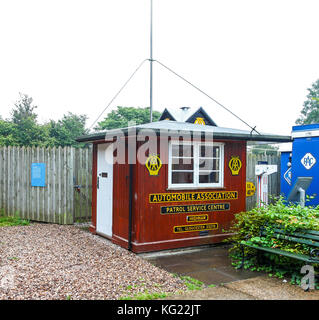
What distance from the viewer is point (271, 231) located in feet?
19.0

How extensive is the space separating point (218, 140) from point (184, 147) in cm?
86

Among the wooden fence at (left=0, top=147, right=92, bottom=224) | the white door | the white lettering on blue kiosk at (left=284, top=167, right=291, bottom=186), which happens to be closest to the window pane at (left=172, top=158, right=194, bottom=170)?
the white door

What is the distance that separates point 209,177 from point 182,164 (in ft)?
2.61

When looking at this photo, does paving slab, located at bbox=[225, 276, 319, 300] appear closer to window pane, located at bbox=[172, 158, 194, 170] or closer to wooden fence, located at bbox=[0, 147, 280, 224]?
window pane, located at bbox=[172, 158, 194, 170]

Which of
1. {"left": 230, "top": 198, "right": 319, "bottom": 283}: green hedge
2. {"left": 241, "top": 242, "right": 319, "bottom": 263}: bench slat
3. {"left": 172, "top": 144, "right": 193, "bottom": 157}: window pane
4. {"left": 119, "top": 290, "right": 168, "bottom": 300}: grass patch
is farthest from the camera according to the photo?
{"left": 172, "top": 144, "right": 193, "bottom": 157}: window pane

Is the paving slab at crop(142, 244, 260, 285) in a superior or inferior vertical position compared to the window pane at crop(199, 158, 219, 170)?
inferior

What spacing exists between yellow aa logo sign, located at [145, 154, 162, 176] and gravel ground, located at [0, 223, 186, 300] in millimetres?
1716

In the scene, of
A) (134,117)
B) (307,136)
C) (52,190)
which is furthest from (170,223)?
(134,117)

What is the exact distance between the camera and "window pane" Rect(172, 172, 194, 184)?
24.2 ft

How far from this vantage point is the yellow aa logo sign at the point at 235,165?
8005 millimetres

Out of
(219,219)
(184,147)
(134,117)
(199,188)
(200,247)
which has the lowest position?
(200,247)

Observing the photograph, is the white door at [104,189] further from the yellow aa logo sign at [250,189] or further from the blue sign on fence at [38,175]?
the yellow aa logo sign at [250,189]
